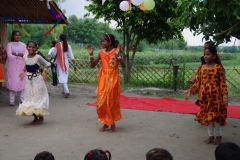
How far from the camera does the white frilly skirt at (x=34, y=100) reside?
269 inches

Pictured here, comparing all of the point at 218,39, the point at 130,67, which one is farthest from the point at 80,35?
the point at 218,39

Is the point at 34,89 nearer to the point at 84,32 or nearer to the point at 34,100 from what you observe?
the point at 34,100

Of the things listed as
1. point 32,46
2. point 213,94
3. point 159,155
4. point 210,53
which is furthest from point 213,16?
point 32,46

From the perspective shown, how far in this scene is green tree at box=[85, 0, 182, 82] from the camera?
1303 cm

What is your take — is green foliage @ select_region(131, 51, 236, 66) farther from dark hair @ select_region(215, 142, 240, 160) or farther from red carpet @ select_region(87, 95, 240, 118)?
dark hair @ select_region(215, 142, 240, 160)

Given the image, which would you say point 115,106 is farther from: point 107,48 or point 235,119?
point 235,119

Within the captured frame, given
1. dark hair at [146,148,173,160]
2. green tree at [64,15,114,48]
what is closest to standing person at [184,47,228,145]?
dark hair at [146,148,173,160]

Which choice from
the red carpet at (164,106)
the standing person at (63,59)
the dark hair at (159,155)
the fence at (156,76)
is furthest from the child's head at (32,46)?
the fence at (156,76)

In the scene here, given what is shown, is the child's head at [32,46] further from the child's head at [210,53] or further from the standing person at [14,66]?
the child's head at [210,53]

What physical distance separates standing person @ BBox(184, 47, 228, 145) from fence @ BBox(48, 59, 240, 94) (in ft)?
22.4

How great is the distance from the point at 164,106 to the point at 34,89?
11.5 feet

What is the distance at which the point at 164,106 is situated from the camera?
366 inches

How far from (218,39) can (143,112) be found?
3435mm

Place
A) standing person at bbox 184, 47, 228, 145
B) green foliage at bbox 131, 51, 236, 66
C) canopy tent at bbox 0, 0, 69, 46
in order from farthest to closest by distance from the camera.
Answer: green foliage at bbox 131, 51, 236, 66 → canopy tent at bbox 0, 0, 69, 46 → standing person at bbox 184, 47, 228, 145
